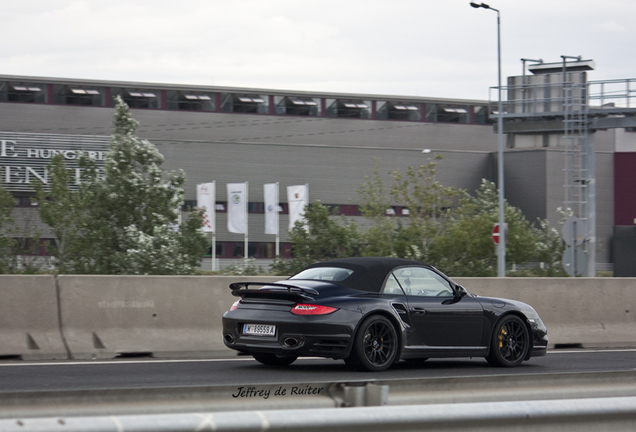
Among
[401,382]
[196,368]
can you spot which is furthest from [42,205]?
[401,382]

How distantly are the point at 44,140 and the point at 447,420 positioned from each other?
5126 centimetres

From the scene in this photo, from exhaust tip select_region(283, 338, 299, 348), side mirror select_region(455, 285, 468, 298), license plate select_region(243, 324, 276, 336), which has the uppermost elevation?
side mirror select_region(455, 285, 468, 298)

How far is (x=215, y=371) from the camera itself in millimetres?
9344

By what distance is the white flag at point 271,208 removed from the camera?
52.2m

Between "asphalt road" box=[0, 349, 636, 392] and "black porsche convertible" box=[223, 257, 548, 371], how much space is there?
9.7 inches

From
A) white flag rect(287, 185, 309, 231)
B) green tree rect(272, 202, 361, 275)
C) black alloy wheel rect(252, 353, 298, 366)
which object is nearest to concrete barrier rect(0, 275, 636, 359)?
black alloy wheel rect(252, 353, 298, 366)

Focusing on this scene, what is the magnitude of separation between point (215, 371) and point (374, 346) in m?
1.78

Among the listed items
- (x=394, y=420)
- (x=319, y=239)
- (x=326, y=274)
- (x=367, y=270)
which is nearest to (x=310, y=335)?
(x=326, y=274)

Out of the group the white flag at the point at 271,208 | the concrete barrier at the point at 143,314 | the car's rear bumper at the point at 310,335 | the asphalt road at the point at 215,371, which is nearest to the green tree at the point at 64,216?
the white flag at the point at 271,208

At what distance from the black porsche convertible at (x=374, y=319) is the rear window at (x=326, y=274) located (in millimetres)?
11

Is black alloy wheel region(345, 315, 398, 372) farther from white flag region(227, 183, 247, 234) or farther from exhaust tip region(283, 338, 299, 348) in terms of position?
white flag region(227, 183, 247, 234)

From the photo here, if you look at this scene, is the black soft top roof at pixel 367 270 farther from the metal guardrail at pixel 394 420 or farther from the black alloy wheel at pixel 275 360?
the metal guardrail at pixel 394 420

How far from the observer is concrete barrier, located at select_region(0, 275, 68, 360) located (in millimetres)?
10586

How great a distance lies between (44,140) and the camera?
51.4 meters
